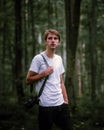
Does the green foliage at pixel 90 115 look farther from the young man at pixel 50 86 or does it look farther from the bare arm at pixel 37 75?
the bare arm at pixel 37 75

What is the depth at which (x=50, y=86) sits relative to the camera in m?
4.97

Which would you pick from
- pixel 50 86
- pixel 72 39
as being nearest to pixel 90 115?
pixel 72 39

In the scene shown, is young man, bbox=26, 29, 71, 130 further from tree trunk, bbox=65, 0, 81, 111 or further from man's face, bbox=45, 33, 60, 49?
tree trunk, bbox=65, 0, 81, 111

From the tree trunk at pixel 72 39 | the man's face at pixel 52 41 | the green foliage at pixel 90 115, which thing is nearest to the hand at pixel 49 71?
the man's face at pixel 52 41

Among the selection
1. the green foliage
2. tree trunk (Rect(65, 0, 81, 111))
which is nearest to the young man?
the green foliage

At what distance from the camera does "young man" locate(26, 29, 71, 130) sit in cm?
496

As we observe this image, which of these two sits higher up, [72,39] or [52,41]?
[52,41]

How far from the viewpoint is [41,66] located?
501cm

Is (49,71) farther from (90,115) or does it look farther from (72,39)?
(90,115)

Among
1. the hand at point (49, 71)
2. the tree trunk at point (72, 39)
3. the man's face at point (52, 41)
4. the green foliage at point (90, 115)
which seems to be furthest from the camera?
the tree trunk at point (72, 39)

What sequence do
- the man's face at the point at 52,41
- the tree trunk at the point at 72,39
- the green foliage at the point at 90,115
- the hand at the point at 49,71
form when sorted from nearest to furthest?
the hand at the point at 49,71 → the man's face at the point at 52,41 → the green foliage at the point at 90,115 → the tree trunk at the point at 72,39

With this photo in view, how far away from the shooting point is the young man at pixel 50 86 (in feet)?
16.3

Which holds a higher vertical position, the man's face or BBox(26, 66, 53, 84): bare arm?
the man's face

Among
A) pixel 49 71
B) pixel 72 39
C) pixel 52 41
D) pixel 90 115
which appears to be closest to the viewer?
pixel 49 71
